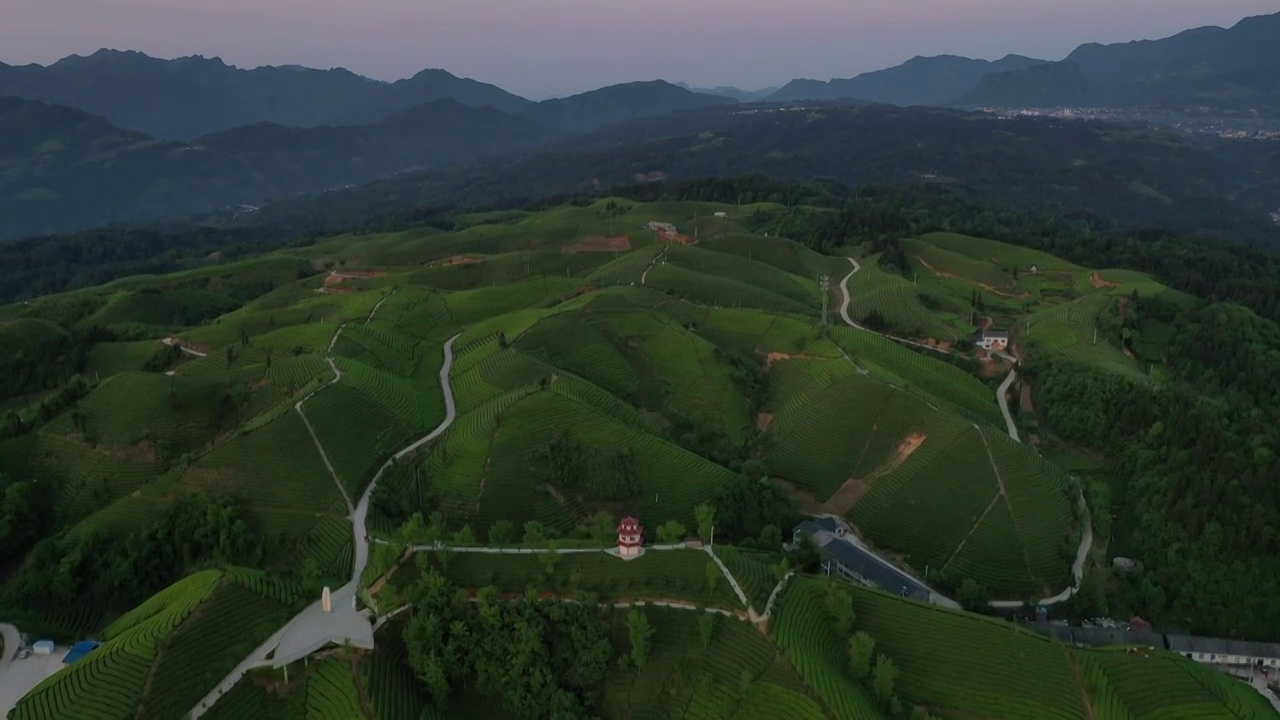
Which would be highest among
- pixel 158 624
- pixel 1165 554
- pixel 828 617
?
pixel 158 624

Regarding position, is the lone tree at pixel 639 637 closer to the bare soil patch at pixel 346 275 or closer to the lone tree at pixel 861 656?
the lone tree at pixel 861 656

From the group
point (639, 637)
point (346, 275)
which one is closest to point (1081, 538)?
point (639, 637)

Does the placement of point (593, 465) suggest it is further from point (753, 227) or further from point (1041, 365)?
point (753, 227)

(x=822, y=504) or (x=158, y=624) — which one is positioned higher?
(x=158, y=624)

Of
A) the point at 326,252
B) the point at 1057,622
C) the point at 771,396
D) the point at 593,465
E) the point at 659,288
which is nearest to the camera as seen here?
the point at 1057,622

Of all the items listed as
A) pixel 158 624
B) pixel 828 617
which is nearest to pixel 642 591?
pixel 828 617

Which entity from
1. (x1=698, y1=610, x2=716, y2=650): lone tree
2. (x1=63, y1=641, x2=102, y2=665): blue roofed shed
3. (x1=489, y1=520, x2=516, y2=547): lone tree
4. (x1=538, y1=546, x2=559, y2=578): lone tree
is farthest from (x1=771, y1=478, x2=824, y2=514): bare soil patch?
(x1=63, y1=641, x2=102, y2=665): blue roofed shed

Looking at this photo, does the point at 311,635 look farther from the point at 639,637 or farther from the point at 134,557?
the point at 134,557
